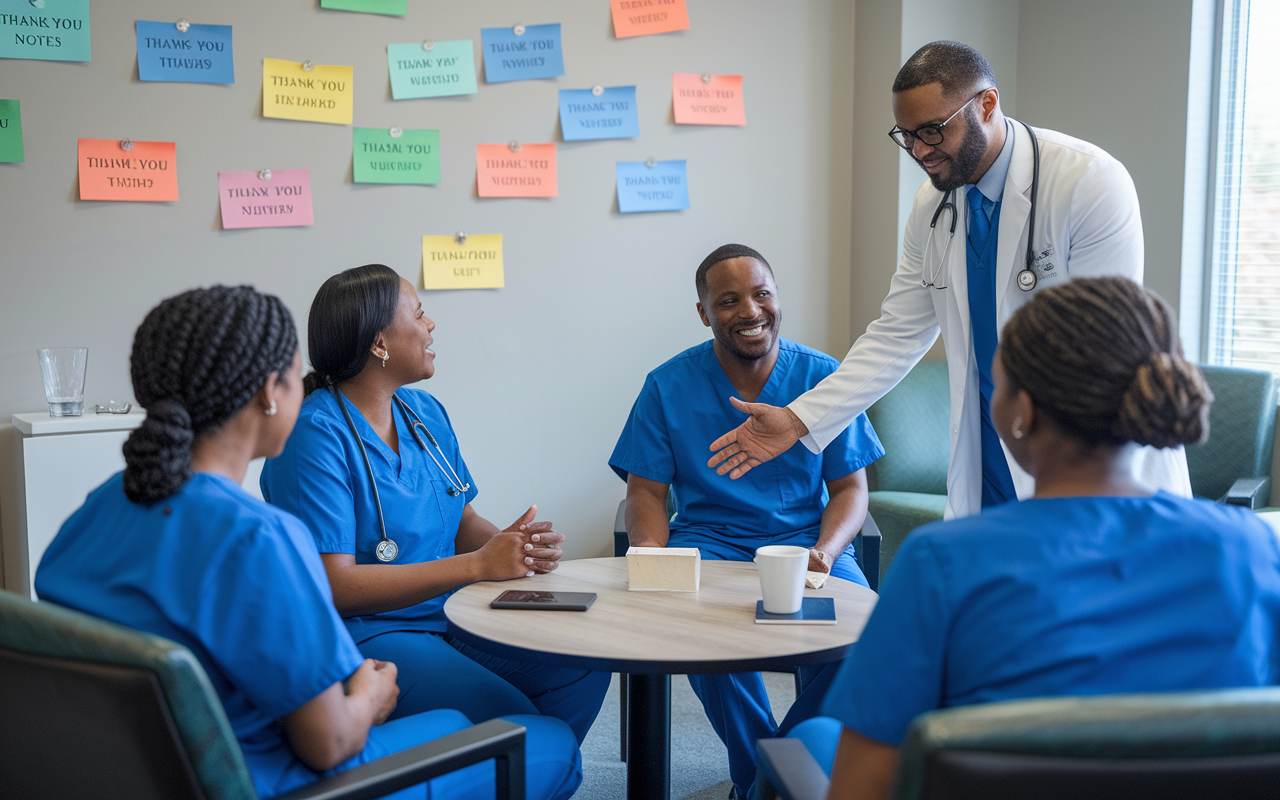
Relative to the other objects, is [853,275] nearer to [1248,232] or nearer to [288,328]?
[1248,232]

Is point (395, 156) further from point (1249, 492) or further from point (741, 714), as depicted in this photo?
point (1249, 492)

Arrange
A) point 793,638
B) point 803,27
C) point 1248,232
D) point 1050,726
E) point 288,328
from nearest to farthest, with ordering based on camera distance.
Result: 1. point 1050,726
2. point 288,328
3. point 793,638
4. point 1248,232
5. point 803,27

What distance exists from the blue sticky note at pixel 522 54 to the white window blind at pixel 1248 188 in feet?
6.52

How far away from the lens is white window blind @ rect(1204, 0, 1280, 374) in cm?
285

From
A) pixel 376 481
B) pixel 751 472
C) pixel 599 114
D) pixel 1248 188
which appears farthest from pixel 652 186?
pixel 1248 188

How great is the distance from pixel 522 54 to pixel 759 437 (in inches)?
56.7

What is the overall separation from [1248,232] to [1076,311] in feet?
8.17

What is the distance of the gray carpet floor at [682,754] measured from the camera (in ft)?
7.30

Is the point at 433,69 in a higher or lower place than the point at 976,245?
higher

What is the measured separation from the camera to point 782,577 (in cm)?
143

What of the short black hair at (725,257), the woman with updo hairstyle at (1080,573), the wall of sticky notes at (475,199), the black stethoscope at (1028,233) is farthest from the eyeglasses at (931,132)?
the wall of sticky notes at (475,199)

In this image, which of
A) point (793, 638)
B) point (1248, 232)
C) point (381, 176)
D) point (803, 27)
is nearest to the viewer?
point (793, 638)

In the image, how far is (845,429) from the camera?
2.15 metres

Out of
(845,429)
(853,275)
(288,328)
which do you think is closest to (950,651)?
(288,328)
